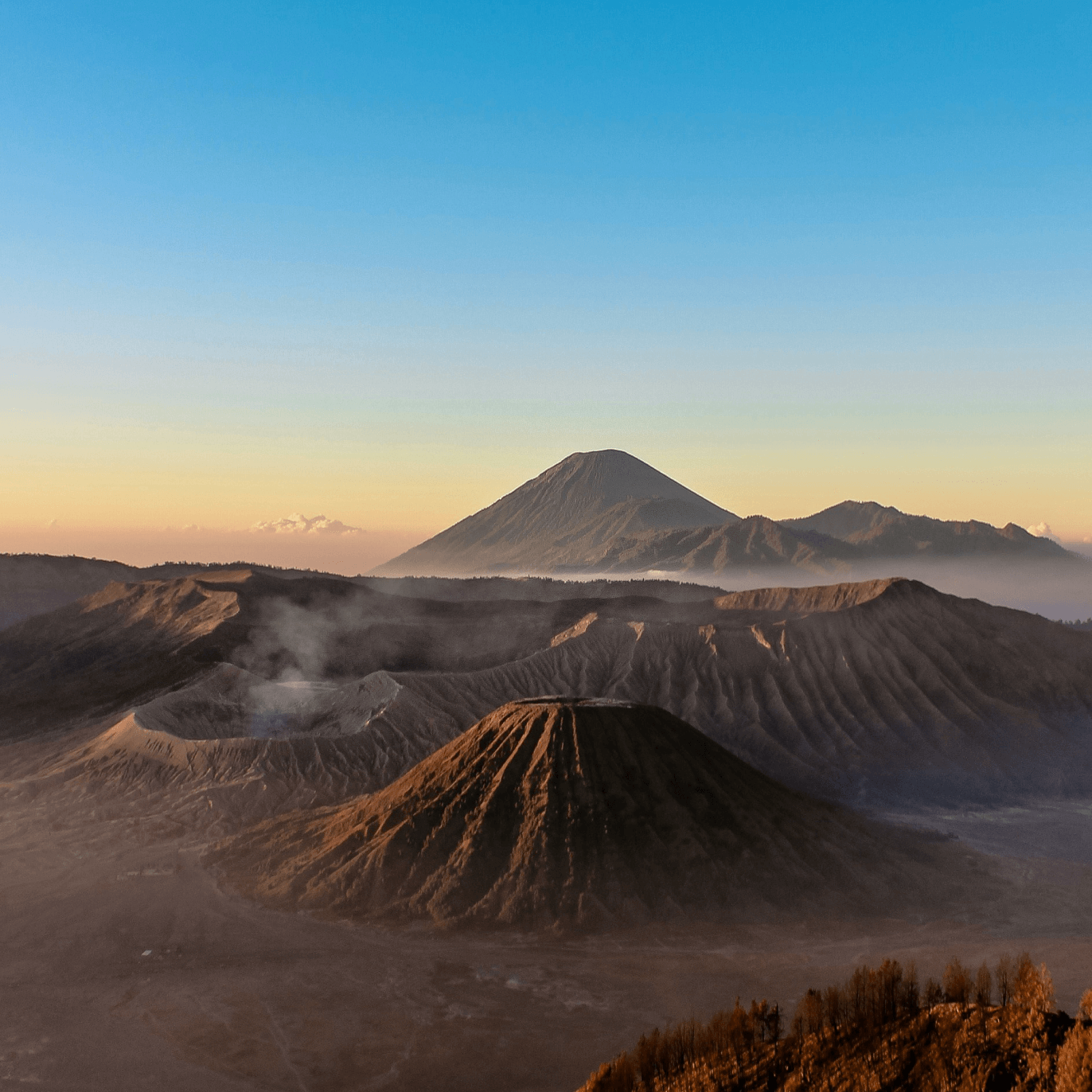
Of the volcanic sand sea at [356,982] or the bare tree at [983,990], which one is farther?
the volcanic sand sea at [356,982]

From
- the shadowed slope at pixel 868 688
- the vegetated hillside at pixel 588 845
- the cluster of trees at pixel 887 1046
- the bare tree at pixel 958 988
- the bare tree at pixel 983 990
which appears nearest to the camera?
the cluster of trees at pixel 887 1046

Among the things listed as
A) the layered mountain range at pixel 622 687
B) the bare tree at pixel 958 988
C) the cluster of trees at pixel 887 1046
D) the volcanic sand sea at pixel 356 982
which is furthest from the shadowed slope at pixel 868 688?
the bare tree at pixel 958 988

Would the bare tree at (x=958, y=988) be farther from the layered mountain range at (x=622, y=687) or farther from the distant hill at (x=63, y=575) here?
the distant hill at (x=63, y=575)

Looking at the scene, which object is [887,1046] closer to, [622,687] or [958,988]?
[958,988]

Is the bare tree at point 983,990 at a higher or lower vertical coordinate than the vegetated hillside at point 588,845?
higher

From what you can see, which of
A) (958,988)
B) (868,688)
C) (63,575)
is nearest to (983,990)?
(958,988)

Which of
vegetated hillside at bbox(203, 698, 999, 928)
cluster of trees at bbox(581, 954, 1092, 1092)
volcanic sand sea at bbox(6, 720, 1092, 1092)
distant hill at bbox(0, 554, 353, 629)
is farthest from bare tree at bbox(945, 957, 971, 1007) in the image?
distant hill at bbox(0, 554, 353, 629)

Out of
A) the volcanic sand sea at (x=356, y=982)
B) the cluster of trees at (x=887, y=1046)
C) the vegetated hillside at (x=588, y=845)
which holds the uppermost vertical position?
the cluster of trees at (x=887, y=1046)

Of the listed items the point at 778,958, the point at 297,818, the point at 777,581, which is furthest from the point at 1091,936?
the point at 777,581
